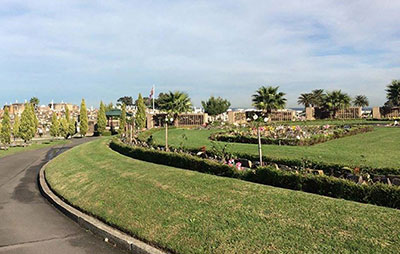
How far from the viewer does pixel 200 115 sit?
1663 inches

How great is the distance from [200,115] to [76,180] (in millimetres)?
31039

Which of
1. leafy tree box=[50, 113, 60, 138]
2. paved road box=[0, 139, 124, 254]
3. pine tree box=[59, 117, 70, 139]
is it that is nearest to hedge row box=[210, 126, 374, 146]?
paved road box=[0, 139, 124, 254]

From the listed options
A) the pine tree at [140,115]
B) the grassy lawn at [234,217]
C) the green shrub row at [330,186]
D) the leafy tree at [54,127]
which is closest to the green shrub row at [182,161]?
the grassy lawn at [234,217]

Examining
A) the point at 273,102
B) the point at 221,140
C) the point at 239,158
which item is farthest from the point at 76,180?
the point at 273,102

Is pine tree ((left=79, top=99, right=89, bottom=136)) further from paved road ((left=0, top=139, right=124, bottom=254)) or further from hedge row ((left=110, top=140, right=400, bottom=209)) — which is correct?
hedge row ((left=110, top=140, right=400, bottom=209))

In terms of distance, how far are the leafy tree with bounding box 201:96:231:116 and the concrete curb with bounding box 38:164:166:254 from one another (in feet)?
176

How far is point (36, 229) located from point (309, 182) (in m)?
6.56

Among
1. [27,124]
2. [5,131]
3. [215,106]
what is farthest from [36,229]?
[215,106]

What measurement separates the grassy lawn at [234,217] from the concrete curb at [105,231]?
16 cm

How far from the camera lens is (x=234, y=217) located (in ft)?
19.9

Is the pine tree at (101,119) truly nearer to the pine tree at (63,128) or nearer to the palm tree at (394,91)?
the pine tree at (63,128)

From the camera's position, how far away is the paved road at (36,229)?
652cm

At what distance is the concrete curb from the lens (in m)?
5.99

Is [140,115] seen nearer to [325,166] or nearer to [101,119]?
[101,119]
